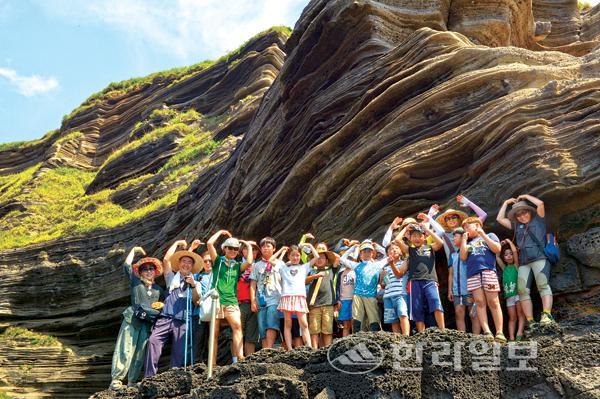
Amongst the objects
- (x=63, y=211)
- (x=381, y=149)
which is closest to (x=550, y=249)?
(x=381, y=149)

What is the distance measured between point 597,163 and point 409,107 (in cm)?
427

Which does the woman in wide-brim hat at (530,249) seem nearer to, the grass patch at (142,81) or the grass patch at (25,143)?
the grass patch at (142,81)

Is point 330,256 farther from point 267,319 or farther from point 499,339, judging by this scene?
point 499,339

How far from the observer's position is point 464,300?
1108cm

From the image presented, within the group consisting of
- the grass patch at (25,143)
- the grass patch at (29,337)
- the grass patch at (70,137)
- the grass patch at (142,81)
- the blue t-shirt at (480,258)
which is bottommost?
the blue t-shirt at (480,258)

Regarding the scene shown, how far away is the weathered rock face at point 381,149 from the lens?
40.4 ft

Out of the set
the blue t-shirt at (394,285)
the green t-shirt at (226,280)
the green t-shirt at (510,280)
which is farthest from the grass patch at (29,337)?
the green t-shirt at (510,280)

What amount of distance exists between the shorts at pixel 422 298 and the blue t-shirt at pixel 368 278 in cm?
75

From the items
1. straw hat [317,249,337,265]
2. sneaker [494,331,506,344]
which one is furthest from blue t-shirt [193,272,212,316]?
sneaker [494,331,506,344]

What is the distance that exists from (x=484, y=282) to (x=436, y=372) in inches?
107

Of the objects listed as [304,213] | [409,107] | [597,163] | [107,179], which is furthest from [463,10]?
[107,179]

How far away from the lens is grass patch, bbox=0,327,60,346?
21859 mm

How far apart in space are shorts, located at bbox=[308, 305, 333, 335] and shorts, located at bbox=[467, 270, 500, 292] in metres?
2.38

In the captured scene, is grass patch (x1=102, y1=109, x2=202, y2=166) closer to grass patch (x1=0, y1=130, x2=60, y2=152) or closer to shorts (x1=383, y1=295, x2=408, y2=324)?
grass patch (x1=0, y1=130, x2=60, y2=152)
